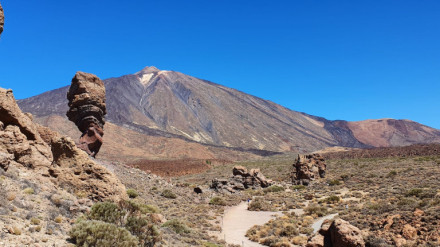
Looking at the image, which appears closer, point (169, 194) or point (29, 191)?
point (29, 191)

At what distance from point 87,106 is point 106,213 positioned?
15871mm

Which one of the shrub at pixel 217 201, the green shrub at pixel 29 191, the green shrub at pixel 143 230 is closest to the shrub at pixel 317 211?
the shrub at pixel 217 201

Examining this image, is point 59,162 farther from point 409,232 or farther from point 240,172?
point 240,172

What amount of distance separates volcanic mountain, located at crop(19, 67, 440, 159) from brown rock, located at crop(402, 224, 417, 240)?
90946 millimetres

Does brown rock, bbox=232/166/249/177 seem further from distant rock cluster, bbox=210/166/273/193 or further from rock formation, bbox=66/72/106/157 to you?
rock formation, bbox=66/72/106/157

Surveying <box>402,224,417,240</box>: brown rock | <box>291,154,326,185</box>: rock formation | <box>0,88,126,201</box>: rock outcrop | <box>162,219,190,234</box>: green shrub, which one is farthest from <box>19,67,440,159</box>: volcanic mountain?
<box>402,224,417,240</box>: brown rock

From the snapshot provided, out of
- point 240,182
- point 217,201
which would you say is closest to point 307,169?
point 240,182

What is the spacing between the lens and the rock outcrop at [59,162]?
1195 centimetres

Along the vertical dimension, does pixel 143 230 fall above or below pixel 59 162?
below

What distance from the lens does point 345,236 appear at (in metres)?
10.9

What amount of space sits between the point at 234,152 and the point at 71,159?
289 ft

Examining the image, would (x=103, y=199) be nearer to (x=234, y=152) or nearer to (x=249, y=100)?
(x=234, y=152)

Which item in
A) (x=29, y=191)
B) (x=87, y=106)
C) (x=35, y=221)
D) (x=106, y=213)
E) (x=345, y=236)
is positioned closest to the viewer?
(x=35, y=221)

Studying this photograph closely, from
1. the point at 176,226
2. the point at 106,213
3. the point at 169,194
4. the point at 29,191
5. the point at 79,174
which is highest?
the point at 79,174
